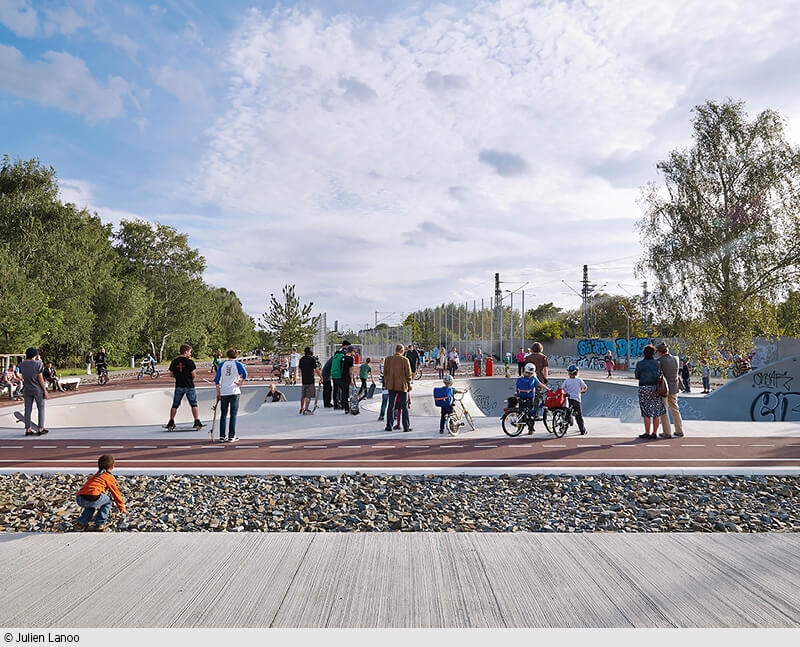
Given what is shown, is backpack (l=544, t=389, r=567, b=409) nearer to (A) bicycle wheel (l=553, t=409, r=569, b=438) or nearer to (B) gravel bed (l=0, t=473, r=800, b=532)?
(A) bicycle wheel (l=553, t=409, r=569, b=438)

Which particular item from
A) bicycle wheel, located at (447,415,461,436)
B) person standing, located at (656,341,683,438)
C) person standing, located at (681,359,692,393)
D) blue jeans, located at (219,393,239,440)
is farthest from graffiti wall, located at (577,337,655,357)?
blue jeans, located at (219,393,239,440)

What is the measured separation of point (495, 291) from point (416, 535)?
2450 inches

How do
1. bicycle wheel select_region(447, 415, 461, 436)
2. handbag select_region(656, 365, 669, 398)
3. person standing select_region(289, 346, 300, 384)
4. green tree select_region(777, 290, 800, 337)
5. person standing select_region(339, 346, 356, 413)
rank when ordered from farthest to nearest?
1. person standing select_region(289, 346, 300, 384)
2. green tree select_region(777, 290, 800, 337)
3. person standing select_region(339, 346, 356, 413)
4. bicycle wheel select_region(447, 415, 461, 436)
5. handbag select_region(656, 365, 669, 398)

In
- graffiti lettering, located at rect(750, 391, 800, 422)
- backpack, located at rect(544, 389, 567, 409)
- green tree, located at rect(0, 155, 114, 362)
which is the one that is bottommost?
graffiti lettering, located at rect(750, 391, 800, 422)

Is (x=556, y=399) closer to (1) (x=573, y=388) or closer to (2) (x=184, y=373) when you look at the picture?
(1) (x=573, y=388)

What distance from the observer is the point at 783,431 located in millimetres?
13133

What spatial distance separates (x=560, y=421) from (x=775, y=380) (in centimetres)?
Result: 1293

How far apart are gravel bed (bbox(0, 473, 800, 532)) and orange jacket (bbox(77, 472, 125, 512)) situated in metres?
0.33

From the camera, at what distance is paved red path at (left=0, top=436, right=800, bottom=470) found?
930 centimetres

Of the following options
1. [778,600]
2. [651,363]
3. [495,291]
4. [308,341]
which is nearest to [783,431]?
[651,363]

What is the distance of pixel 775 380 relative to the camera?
1986cm

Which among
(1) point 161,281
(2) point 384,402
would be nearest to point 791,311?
(2) point 384,402

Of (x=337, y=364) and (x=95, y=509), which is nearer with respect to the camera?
(x=95, y=509)

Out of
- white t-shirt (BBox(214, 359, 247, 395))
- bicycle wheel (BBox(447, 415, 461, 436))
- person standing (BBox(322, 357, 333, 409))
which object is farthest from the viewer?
person standing (BBox(322, 357, 333, 409))
